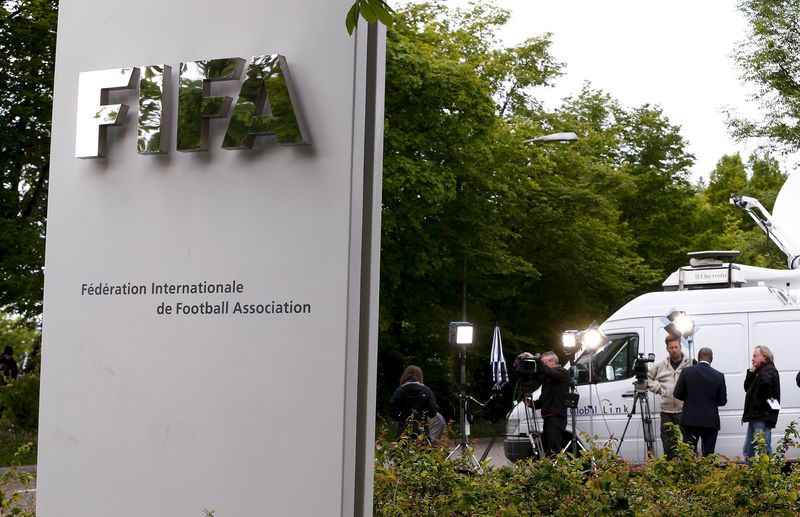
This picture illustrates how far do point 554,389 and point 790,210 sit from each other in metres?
6.97

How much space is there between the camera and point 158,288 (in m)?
4.66

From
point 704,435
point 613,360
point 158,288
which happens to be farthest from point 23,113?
point 158,288

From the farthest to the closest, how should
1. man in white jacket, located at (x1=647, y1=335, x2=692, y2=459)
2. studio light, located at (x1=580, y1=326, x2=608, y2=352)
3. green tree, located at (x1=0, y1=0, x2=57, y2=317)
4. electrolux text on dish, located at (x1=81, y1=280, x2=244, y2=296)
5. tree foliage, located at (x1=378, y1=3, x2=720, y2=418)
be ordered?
tree foliage, located at (x1=378, y1=3, x2=720, y2=418) → green tree, located at (x1=0, y1=0, x2=57, y2=317) → studio light, located at (x1=580, y1=326, x2=608, y2=352) → man in white jacket, located at (x1=647, y1=335, x2=692, y2=459) → electrolux text on dish, located at (x1=81, y1=280, x2=244, y2=296)

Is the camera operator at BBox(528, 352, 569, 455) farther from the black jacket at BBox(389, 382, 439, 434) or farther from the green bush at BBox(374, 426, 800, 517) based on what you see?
the green bush at BBox(374, 426, 800, 517)

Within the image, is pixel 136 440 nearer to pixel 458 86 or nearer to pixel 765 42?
pixel 458 86

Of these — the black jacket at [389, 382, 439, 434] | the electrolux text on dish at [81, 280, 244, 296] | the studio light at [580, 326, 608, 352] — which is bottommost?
the black jacket at [389, 382, 439, 434]

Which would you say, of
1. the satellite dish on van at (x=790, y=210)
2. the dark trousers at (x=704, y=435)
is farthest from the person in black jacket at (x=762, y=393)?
the satellite dish on van at (x=790, y=210)

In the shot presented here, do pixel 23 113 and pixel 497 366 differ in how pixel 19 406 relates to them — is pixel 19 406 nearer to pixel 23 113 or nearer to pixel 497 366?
pixel 23 113

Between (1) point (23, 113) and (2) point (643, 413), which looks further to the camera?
(1) point (23, 113)

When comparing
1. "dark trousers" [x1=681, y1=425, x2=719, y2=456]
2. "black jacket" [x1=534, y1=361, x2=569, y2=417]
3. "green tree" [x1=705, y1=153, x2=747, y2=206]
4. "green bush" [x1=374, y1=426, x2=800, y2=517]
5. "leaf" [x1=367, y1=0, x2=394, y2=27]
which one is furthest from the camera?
"green tree" [x1=705, y1=153, x2=747, y2=206]

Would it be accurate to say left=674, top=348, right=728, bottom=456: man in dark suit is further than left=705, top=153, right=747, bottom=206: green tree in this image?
No

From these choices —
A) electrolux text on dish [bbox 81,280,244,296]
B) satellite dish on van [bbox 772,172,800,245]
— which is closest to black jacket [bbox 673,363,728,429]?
satellite dish on van [bbox 772,172,800,245]

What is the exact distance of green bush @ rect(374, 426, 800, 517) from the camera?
19.7 feet

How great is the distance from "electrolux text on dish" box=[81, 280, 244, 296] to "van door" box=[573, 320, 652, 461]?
440 inches
